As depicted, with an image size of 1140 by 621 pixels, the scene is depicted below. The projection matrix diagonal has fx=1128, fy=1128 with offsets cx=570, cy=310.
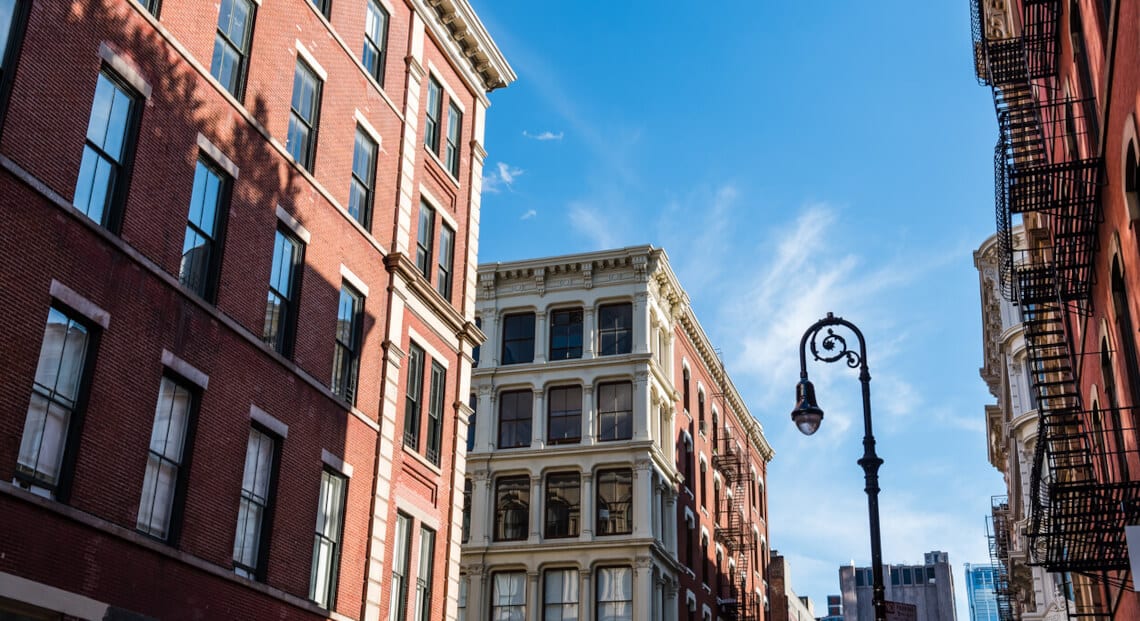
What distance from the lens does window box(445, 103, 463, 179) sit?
3128 cm

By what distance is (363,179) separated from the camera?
25.8 m

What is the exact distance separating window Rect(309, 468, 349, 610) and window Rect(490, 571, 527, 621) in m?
25.1

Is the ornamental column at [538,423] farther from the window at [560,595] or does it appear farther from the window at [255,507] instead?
the window at [255,507]

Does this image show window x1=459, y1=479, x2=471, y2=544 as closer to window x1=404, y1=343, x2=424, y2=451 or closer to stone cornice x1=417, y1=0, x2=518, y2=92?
stone cornice x1=417, y1=0, x2=518, y2=92

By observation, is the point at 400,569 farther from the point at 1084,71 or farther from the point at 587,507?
the point at 587,507

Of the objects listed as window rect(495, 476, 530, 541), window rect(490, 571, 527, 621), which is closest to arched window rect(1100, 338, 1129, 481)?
window rect(490, 571, 527, 621)

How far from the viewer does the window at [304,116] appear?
23.1 metres

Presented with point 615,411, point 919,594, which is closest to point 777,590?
point 615,411

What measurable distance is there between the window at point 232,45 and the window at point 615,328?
1209 inches

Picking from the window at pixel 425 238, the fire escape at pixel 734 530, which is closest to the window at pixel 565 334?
the fire escape at pixel 734 530

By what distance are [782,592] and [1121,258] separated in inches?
2614

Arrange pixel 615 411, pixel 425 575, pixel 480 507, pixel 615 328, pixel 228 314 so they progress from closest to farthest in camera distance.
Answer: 1. pixel 228 314
2. pixel 425 575
3. pixel 480 507
4. pixel 615 411
5. pixel 615 328

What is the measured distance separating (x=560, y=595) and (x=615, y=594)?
230 cm

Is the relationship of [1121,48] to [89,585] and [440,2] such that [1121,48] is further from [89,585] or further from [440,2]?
[440,2]
